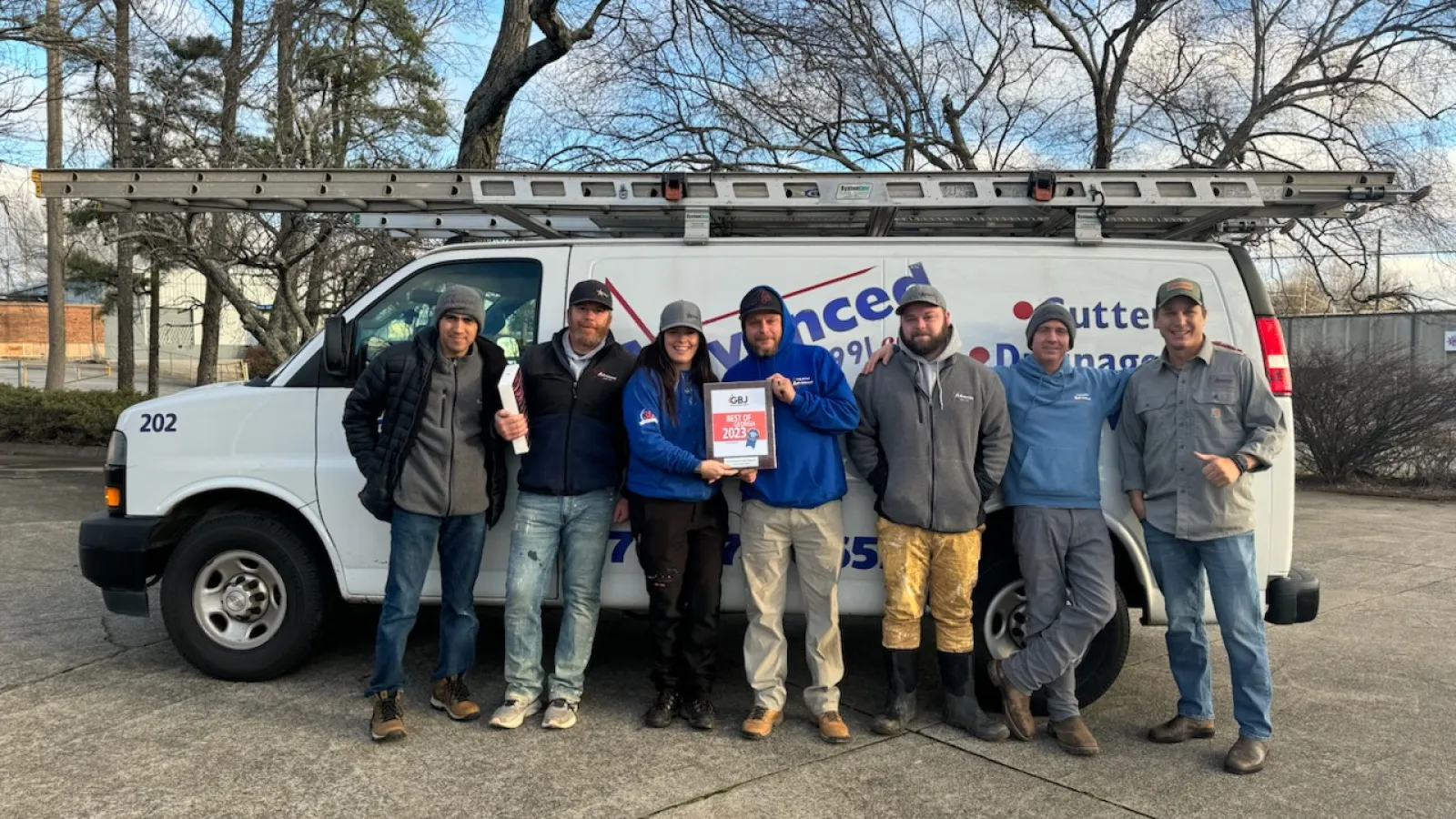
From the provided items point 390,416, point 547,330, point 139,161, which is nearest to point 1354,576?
point 547,330

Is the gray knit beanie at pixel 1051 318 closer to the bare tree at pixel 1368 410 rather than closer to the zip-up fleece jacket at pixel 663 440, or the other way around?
the zip-up fleece jacket at pixel 663 440

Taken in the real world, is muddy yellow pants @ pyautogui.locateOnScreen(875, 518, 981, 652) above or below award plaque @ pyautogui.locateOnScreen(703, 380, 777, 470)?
below

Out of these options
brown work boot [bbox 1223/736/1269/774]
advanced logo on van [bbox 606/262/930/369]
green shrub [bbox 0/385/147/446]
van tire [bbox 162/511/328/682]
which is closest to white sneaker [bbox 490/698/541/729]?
van tire [bbox 162/511/328/682]

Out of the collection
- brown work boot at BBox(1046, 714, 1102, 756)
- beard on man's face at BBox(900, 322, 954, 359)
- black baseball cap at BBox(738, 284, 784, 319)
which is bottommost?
brown work boot at BBox(1046, 714, 1102, 756)

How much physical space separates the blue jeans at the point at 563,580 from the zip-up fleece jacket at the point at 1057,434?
180 cm

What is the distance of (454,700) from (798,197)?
2758 millimetres

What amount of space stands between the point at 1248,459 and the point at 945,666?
4.99ft

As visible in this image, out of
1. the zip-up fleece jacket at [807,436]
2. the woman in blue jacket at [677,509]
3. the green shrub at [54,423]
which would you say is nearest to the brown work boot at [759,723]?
the woman in blue jacket at [677,509]

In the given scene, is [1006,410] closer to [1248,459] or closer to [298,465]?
[1248,459]

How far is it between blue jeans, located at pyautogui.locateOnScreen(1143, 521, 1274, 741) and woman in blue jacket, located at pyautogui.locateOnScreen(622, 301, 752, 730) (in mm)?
1918

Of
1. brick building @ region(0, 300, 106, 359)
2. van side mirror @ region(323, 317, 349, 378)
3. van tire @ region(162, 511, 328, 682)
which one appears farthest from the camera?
brick building @ region(0, 300, 106, 359)

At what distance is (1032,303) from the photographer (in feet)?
14.6

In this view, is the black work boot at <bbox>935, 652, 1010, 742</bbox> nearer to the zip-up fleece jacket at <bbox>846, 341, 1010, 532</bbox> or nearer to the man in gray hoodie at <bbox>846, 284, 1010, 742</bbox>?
the man in gray hoodie at <bbox>846, 284, 1010, 742</bbox>

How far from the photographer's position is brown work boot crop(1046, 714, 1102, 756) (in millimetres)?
4062
